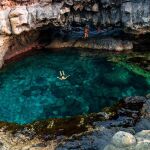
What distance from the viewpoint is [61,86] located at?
88.4 ft

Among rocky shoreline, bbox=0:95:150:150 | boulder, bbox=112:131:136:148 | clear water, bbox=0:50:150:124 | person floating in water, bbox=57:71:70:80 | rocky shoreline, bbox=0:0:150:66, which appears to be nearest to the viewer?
boulder, bbox=112:131:136:148

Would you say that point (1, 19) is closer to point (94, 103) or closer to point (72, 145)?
point (94, 103)

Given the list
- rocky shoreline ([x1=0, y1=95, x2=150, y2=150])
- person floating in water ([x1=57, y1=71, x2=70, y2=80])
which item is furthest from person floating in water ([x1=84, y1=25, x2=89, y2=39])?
rocky shoreline ([x1=0, y1=95, x2=150, y2=150])

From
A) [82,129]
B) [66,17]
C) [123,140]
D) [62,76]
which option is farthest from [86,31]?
[123,140]

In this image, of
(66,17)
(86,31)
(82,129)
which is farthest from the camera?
(86,31)

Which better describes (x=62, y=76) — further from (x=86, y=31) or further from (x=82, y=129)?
(x=82, y=129)

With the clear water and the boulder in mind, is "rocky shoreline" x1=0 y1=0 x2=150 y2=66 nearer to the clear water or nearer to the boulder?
the clear water

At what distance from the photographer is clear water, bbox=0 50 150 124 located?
78.0 ft

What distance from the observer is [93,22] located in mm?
30734

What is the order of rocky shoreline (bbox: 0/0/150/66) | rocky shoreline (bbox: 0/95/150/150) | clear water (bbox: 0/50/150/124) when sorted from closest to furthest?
rocky shoreline (bbox: 0/95/150/150), clear water (bbox: 0/50/150/124), rocky shoreline (bbox: 0/0/150/66)

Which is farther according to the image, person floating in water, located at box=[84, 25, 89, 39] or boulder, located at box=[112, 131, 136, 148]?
person floating in water, located at box=[84, 25, 89, 39]

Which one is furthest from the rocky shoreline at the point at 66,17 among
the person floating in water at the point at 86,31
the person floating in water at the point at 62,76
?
the person floating in water at the point at 62,76

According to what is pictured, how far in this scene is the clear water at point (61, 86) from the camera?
23766mm

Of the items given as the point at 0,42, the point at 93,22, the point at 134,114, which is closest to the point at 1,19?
the point at 0,42
